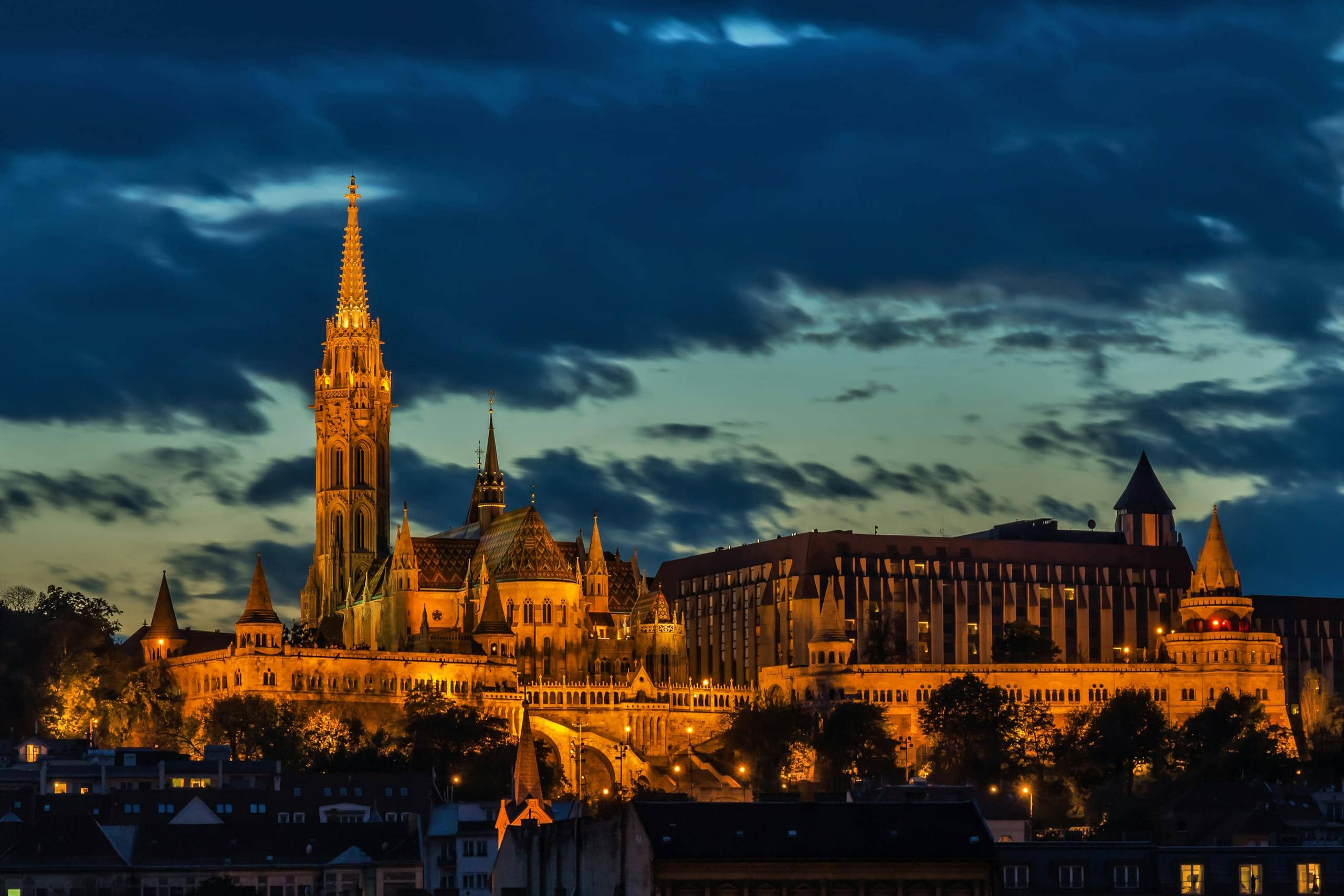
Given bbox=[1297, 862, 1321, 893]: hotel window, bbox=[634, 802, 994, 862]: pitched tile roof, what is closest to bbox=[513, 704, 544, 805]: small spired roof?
bbox=[634, 802, 994, 862]: pitched tile roof

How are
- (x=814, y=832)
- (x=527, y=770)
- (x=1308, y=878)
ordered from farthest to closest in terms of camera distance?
(x=527, y=770) → (x=1308, y=878) → (x=814, y=832)

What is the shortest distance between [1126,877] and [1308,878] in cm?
944

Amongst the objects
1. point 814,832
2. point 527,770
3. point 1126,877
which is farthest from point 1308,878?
point 527,770

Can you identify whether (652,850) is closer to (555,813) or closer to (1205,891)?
(1205,891)

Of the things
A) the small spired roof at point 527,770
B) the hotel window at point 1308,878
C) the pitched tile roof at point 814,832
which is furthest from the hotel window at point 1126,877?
the small spired roof at point 527,770

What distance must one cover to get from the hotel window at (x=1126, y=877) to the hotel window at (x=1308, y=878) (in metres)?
8.21

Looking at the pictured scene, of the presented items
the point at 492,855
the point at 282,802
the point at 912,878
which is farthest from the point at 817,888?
the point at 282,802

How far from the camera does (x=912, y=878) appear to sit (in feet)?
431

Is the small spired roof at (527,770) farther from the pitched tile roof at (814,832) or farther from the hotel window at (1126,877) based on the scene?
the hotel window at (1126,877)

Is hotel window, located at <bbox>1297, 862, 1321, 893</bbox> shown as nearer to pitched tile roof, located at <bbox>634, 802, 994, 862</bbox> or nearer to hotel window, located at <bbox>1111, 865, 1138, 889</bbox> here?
hotel window, located at <bbox>1111, 865, 1138, 889</bbox>

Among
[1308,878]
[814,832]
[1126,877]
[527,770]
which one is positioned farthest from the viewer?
[527,770]

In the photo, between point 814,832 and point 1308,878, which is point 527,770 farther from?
point 1308,878

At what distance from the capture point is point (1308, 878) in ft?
458

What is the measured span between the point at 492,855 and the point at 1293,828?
4305 cm
